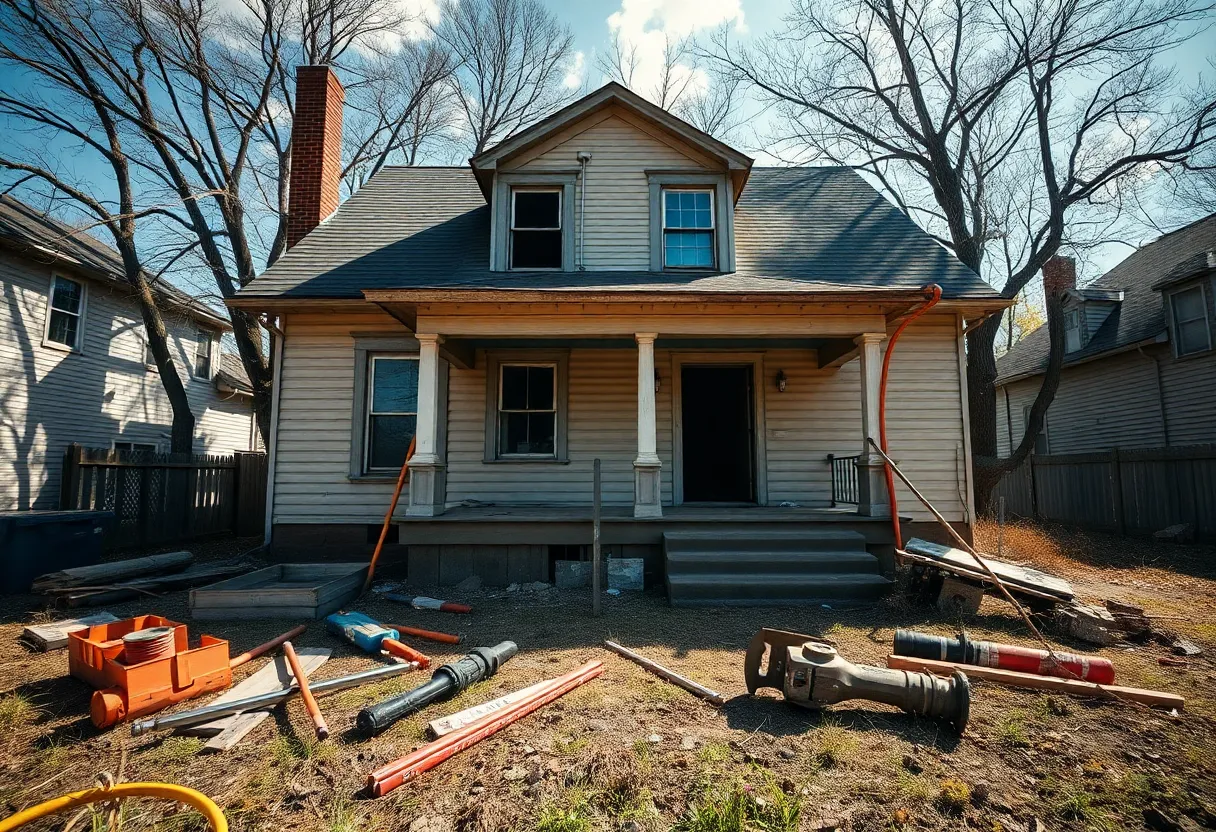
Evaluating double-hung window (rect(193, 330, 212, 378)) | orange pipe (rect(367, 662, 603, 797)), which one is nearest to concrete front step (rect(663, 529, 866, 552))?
orange pipe (rect(367, 662, 603, 797))

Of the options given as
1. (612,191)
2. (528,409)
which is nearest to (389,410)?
(528,409)

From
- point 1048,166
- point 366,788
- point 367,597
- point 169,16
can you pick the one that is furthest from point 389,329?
point 1048,166

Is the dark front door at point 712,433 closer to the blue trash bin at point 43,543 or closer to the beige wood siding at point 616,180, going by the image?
the beige wood siding at point 616,180

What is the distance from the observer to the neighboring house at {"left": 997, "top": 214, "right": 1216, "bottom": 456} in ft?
39.8

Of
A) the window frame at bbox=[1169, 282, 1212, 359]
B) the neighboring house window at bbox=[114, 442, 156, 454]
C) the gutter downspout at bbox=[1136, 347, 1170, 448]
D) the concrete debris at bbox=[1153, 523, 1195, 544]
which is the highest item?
the window frame at bbox=[1169, 282, 1212, 359]

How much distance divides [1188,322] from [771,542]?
12.8 meters

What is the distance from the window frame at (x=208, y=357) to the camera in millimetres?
16062

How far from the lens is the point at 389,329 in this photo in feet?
26.7

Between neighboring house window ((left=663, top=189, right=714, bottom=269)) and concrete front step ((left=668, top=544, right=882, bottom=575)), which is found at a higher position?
neighboring house window ((left=663, top=189, right=714, bottom=269))

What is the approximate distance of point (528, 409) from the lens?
8.31 metres

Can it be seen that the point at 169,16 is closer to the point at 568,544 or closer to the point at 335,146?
the point at 335,146

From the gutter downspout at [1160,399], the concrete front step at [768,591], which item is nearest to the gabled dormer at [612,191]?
the concrete front step at [768,591]

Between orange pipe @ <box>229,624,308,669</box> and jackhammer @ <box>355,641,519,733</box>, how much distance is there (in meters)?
1.43

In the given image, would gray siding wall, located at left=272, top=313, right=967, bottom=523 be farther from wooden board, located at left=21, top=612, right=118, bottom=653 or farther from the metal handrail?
wooden board, located at left=21, top=612, right=118, bottom=653
